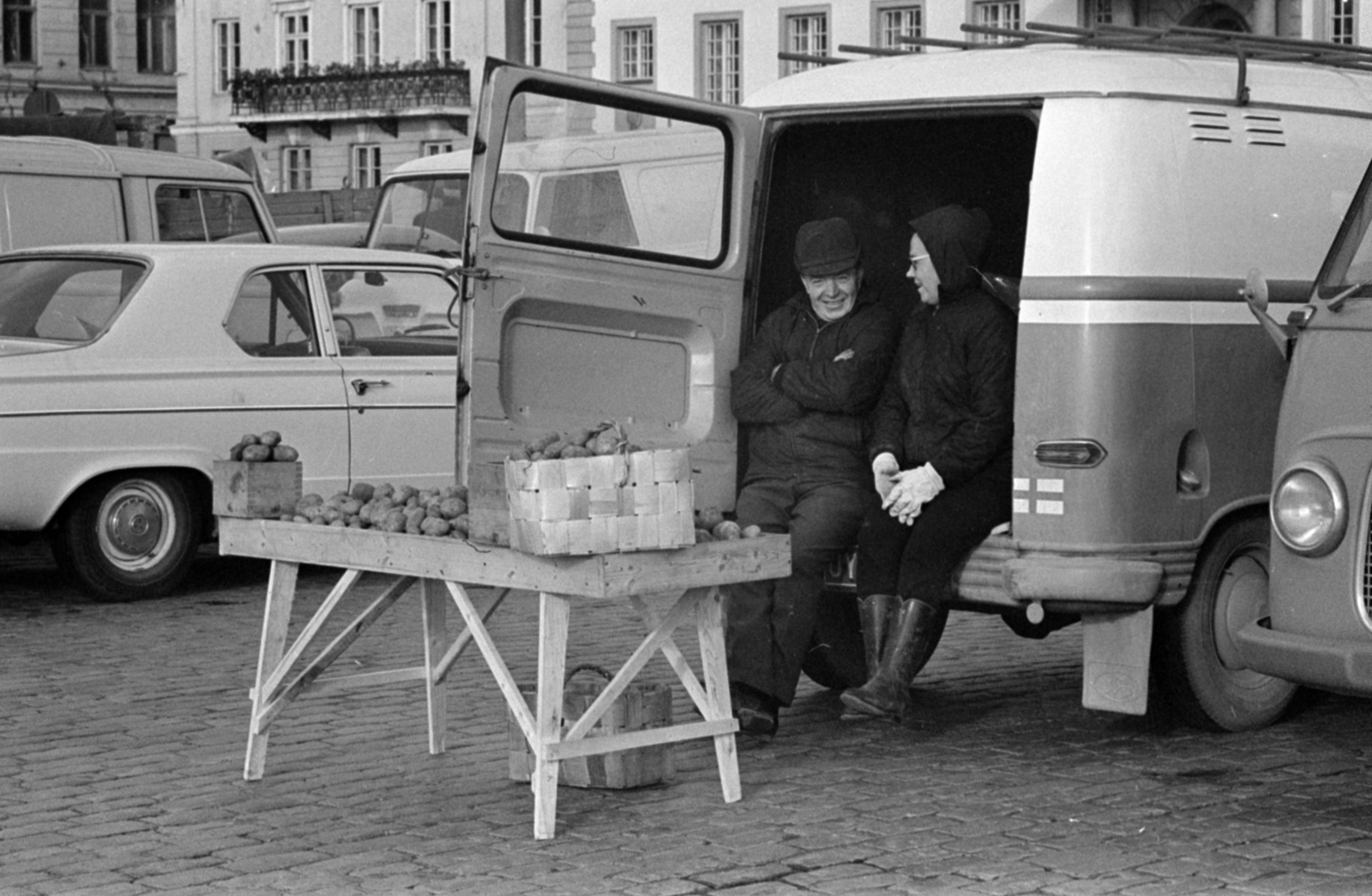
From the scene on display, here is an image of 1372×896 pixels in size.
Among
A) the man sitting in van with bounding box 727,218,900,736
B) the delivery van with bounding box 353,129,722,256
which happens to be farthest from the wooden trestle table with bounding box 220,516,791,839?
the delivery van with bounding box 353,129,722,256

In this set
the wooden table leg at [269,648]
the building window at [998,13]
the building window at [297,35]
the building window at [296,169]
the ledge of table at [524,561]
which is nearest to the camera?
the ledge of table at [524,561]

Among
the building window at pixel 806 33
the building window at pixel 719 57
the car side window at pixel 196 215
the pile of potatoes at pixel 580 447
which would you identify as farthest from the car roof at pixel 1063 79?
the building window at pixel 719 57

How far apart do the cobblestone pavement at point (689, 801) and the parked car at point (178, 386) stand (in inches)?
74.0

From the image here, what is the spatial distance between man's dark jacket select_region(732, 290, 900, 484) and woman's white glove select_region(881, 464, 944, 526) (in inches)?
14.6

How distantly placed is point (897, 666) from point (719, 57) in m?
43.6

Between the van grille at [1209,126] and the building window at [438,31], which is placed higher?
the building window at [438,31]

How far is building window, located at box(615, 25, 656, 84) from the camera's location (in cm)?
5194

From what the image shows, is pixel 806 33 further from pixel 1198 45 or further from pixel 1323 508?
pixel 1323 508

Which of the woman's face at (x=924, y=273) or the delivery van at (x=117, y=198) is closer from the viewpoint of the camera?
the woman's face at (x=924, y=273)

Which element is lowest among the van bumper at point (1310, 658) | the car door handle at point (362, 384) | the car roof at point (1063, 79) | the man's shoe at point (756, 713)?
the man's shoe at point (756, 713)

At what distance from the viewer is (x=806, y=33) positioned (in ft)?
163

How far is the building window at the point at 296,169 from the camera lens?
65.4 metres

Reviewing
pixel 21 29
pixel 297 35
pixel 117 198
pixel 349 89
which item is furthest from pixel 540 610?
pixel 21 29

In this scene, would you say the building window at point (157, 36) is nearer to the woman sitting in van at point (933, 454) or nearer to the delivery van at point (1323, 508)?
the woman sitting in van at point (933, 454)
